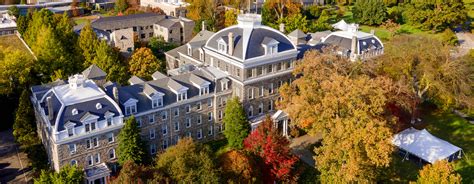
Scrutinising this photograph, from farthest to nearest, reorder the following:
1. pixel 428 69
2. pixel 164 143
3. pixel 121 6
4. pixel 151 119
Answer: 1. pixel 121 6
2. pixel 428 69
3. pixel 164 143
4. pixel 151 119

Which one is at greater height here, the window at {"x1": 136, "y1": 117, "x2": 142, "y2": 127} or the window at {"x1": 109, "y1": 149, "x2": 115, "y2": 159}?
the window at {"x1": 136, "y1": 117, "x2": 142, "y2": 127}

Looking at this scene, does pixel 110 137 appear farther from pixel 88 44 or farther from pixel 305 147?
pixel 88 44

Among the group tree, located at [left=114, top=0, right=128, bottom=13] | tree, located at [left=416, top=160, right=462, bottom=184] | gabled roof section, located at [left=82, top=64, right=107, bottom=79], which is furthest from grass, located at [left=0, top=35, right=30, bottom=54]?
tree, located at [left=416, top=160, right=462, bottom=184]

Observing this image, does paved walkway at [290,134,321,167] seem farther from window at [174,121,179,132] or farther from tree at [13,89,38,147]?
tree at [13,89,38,147]

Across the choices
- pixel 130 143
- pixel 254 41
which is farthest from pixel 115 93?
pixel 254 41

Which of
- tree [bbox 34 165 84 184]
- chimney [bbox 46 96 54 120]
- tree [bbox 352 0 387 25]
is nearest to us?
tree [bbox 34 165 84 184]

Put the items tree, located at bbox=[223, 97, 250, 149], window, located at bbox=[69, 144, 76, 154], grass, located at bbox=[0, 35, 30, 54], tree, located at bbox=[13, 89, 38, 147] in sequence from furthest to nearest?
grass, located at bbox=[0, 35, 30, 54], tree, located at bbox=[223, 97, 250, 149], tree, located at bbox=[13, 89, 38, 147], window, located at bbox=[69, 144, 76, 154]
